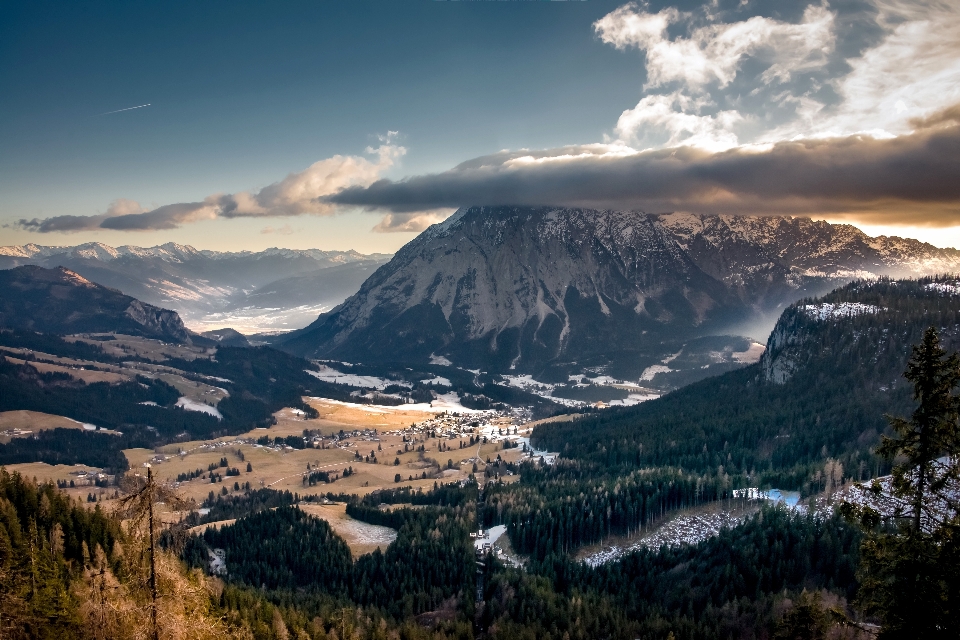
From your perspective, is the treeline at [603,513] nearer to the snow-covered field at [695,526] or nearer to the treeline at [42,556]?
the snow-covered field at [695,526]

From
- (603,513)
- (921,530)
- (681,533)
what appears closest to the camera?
(921,530)

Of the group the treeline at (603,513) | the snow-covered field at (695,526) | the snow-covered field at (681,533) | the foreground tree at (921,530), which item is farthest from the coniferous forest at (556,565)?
the snow-covered field at (681,533)

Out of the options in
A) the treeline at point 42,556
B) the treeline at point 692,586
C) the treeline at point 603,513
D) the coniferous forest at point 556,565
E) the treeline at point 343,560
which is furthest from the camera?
the treeline at point 603,513

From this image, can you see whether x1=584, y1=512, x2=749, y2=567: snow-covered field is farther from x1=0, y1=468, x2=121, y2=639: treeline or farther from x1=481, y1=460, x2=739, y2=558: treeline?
x1=0, y1=468, x2=121, y2=639: treeline

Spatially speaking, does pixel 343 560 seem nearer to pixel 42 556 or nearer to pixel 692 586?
pixel 692 586

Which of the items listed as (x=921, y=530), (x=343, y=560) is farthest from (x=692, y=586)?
(x=921, y=530)

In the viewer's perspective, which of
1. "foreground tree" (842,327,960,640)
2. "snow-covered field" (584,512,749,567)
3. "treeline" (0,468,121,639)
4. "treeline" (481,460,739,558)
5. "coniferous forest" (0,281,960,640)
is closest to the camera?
"foreground tree" (842,327,960,640)

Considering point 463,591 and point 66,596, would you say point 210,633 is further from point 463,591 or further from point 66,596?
point 463,591

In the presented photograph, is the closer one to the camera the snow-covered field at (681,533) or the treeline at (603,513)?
the snow-covered field at (681,533)

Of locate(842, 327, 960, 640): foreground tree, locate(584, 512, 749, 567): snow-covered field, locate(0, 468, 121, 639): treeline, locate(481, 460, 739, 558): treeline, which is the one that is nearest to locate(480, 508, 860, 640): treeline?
locate(584, 512, 749, 567): snow-covered field
